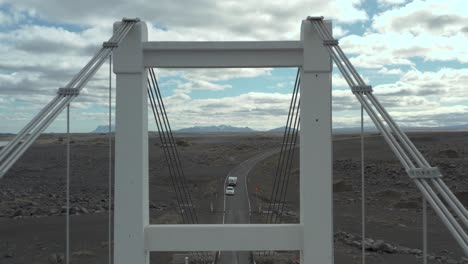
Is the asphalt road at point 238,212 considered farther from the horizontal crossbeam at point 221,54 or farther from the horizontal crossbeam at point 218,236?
the horizontal crossbeam at point 221,54

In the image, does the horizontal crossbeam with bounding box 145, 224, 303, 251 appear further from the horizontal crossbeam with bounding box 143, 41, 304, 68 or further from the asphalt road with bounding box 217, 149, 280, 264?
the asphalt road with bounding box 217, 149, 280, 264

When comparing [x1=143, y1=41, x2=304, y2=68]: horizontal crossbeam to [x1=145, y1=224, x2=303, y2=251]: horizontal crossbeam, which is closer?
[x1=143, y1=41, x2=304, y2=68]: horizontal crossbeam

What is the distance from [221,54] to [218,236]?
1.89 metres

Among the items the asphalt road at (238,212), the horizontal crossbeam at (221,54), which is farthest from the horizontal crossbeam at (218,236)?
the asphalt road at (238,212)

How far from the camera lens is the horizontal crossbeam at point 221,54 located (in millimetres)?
4422

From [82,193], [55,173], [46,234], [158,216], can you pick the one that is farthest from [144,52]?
[55,173]

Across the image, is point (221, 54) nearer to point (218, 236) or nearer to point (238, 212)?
point (218, 236)

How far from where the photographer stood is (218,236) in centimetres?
456

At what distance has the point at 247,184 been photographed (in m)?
41.7

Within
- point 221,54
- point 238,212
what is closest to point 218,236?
point 221,54

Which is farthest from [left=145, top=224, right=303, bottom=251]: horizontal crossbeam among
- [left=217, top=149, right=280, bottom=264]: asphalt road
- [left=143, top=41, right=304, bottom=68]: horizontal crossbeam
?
[left=217, top=149, right=280, bottom=264]: asphalt road

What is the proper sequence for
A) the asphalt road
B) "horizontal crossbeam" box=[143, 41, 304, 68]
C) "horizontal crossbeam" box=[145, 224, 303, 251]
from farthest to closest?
the asphalt road < "horizontal crossbeam" box=[145, 224, 303, 251] < "horizontal crossbeam" box=[143, 41, 304, 68]

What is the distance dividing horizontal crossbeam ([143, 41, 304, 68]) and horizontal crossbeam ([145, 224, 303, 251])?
5.51 ft

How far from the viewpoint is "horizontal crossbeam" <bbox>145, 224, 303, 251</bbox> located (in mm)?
4547
